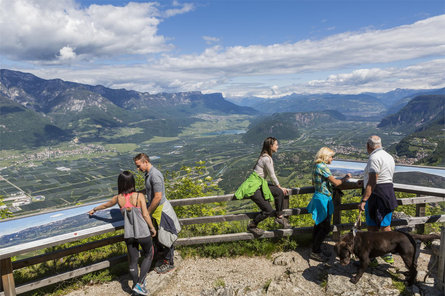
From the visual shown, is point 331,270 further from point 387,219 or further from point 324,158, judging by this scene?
point 324,158

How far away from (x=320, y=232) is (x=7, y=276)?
700 centimetres

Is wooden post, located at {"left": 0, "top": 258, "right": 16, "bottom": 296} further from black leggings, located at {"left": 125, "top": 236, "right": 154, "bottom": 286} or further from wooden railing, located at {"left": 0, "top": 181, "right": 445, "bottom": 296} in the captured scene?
black leggings, located at {"left": 125, "top": 236, "right": 154, "bottom": 286}

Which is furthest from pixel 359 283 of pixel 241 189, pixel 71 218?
pixel 71 218

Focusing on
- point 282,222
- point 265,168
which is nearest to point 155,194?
point 265,168

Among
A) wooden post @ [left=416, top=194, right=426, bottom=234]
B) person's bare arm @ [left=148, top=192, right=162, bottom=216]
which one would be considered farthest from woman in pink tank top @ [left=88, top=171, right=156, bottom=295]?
wooden post @ [left=416, top=194, right=426, bottom=234]

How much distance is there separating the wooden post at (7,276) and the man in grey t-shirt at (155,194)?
2.96 m

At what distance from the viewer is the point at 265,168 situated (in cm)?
652

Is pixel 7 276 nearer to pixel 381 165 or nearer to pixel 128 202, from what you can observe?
pixel 128 202

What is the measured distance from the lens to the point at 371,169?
568cm

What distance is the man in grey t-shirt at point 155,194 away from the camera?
238 inches

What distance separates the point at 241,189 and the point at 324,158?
80.9 inches

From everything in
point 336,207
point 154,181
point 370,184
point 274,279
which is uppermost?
point 154,181

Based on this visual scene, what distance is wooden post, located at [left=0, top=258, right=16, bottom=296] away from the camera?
217 inches

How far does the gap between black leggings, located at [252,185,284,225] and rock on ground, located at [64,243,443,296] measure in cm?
117
